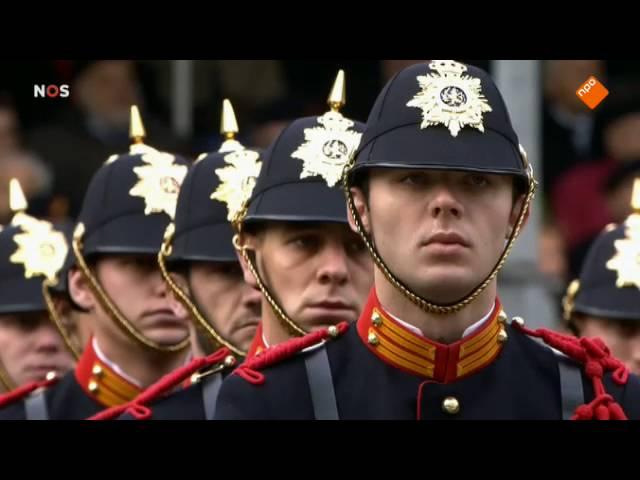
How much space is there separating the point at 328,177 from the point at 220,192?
3.43ft

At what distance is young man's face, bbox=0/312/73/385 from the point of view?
12.0m

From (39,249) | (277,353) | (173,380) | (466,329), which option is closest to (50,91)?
(39,249)

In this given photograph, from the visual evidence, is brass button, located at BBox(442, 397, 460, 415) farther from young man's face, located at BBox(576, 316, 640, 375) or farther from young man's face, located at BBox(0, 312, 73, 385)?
young man's face, located at BBox(0, 312, 73, 385)

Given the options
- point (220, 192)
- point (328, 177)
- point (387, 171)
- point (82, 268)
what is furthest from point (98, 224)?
point (387, 171)

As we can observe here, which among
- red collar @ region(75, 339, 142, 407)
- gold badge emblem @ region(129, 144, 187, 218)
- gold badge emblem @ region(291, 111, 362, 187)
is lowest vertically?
red collar @ region(75, 339, 142, 407)

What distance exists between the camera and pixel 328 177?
30.4 feet

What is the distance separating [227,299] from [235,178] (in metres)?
0.50

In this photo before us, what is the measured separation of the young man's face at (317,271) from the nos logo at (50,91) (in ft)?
13.6

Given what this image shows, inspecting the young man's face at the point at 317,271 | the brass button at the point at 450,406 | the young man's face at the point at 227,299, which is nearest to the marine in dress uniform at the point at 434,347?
the brass button at the point at 450,406

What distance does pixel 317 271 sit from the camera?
8.94 m

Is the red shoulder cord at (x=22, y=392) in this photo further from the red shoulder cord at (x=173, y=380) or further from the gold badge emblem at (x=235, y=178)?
the red shoulder cord at (x=173, y=380)

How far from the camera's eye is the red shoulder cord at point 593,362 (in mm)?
7621

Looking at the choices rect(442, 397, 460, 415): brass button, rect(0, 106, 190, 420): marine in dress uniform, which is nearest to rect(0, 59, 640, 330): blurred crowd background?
rect(0, 106, 190, 420): marine in dress uniform

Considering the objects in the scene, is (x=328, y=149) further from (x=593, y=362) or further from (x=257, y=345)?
(x=593, y=362)
